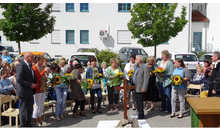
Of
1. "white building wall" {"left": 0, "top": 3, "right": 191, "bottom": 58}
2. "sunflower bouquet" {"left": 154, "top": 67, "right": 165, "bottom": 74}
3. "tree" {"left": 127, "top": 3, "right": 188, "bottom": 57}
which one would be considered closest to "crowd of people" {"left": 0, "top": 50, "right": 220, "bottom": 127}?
"sunflower bouquet" {"left": 154, "top": 67, "right": 165, "bottom": 74}

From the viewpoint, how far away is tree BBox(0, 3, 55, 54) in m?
18.7

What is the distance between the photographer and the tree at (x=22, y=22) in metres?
18.7

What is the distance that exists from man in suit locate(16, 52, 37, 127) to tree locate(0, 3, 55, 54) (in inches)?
500

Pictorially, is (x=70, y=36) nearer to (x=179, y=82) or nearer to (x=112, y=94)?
(x=112, y=94)

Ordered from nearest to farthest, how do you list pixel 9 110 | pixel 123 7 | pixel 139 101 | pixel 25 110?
1. pixel 25 110
2. pixel 9 110
3. pixel 139 101
4. pixel 123 7

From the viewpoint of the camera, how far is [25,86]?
269 inches

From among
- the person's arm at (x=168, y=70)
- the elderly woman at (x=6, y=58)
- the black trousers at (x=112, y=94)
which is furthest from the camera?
the elderly woman at (x=6, y=58)

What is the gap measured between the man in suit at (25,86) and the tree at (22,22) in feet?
41.7

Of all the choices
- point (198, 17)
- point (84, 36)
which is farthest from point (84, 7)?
point (198, 17)

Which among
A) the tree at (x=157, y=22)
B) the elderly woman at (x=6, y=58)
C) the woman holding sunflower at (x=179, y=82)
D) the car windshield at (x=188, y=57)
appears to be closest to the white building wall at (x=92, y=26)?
the tree at (x=157, y=22)

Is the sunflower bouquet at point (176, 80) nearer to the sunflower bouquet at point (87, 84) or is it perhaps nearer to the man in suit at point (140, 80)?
the man in suit at point (140, 80)

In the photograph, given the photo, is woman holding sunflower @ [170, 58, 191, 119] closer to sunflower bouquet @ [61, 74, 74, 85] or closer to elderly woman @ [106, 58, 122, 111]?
elderly woman @ [106, 58, 122, 111]

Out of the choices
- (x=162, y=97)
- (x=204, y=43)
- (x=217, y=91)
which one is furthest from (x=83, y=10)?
(x=217, y=91)

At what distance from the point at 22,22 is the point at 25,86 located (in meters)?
13.2
